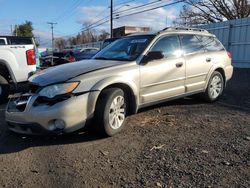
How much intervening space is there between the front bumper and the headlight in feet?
0.42

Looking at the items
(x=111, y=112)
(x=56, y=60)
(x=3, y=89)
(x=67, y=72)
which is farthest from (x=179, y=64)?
(x=56, y=60)

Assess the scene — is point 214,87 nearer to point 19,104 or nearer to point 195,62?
point 195,62

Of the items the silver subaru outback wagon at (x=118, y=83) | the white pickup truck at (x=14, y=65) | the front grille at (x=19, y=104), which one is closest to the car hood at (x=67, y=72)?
the silver subaru outback wagon at (x=118, y=83)

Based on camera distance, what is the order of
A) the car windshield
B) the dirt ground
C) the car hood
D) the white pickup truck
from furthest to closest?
the white pickup truck, the car windshield, the car hood, the dirt ground

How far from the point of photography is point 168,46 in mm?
6684

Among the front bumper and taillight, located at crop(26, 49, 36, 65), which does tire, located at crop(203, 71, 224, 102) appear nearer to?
the front bumper

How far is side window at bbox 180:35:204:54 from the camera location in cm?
703

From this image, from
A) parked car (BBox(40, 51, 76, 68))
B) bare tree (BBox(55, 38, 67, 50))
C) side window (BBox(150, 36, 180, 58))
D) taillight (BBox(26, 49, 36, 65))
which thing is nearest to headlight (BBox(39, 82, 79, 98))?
side window (BBox(150, 36, 180, 58))

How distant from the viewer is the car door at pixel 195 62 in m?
7.00

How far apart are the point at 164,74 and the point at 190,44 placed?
49.0 inches

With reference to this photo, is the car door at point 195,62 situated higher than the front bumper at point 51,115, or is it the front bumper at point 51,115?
the car door at point 195,62

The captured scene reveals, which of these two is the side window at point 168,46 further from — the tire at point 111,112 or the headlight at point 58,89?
the headlight at point 58,89

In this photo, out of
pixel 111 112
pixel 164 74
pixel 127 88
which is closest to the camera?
pixel 111 112

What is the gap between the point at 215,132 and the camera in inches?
221
